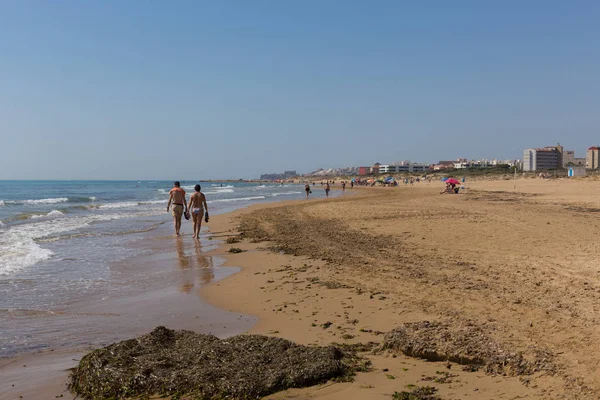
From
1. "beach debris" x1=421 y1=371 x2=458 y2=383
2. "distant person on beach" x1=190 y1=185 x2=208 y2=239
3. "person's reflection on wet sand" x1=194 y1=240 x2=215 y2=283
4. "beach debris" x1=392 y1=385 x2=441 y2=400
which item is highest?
"distant person on beach" x1=190 y1=185 x2=208 y2=239

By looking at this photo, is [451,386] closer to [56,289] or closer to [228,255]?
[56,289]

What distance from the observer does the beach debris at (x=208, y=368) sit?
3201 millimetres

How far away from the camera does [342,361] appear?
364cm

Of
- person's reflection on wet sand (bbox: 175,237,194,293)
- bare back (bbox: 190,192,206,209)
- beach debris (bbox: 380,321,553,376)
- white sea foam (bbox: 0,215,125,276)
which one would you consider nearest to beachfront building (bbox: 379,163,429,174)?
white sea foam (bbox: 0,215,125,276)

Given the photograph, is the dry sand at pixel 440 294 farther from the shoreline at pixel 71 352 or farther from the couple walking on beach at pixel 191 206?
the couple walking on beach at pixel 191 206

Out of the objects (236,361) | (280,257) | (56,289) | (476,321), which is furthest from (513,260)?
(56,289)

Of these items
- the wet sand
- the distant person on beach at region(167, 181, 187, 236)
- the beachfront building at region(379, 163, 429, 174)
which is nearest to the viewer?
the wet sand

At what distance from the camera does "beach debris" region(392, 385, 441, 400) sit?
303 centimetres

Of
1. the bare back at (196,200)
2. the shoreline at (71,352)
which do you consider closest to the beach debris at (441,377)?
the shoreline at (71,352)

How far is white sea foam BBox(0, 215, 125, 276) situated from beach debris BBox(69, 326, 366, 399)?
21.5 ft

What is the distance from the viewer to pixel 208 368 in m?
3.39

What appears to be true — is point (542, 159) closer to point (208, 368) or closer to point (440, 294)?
point (440, 294)

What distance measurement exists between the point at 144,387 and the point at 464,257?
6800 mm

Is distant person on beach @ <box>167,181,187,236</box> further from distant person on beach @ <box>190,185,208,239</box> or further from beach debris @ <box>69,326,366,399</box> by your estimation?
beach debris @ <box>69,326,366,399</box>
